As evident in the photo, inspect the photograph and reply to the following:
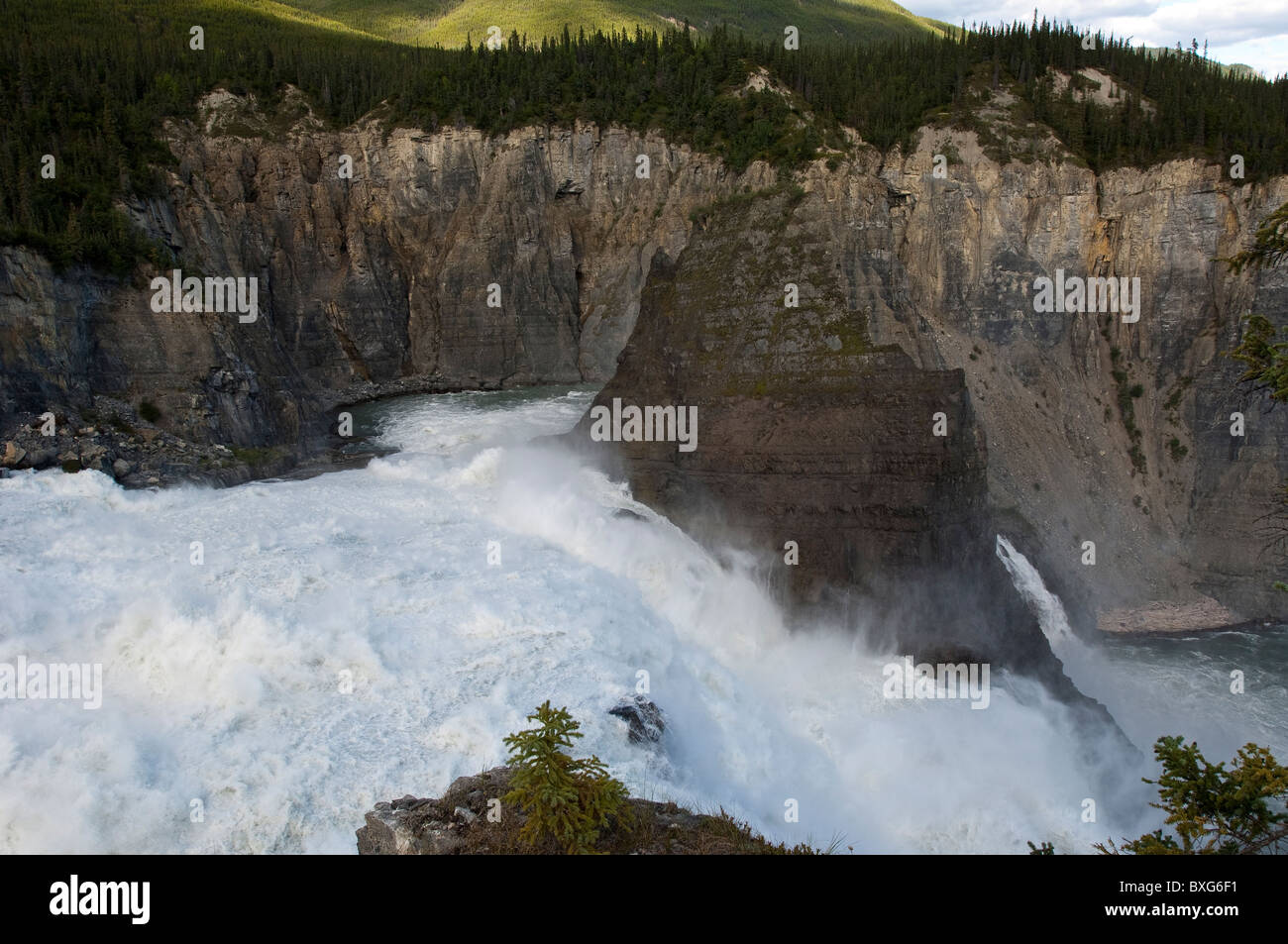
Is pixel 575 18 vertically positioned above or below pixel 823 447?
above

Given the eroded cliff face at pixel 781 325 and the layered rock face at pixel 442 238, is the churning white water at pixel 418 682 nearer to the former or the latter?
the eroded cliff face at pixel 781 325

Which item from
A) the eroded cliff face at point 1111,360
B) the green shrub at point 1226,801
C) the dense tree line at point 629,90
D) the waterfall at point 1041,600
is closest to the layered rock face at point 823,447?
the waterfall at point 1041,600

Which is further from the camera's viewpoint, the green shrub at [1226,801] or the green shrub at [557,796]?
the green shrub at [557,796]

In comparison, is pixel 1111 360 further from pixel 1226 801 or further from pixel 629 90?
pixel 1226 801

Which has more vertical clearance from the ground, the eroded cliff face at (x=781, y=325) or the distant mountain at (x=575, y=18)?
the distant mountain at (x=575, y=18)

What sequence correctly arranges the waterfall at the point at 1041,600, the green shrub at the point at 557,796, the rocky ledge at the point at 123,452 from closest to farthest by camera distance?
the green shrub at the point at 557,796 < the rocky ledge at the point at 123,452 < the waterfall at the point at 1041,600

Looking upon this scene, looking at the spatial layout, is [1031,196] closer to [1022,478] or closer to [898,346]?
[1022,478]

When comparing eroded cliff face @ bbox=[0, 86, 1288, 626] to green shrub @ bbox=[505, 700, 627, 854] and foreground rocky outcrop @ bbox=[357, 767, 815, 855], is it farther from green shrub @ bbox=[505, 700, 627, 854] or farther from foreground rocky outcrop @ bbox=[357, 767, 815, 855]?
green shrub @ bbox=[505, 700, 627, 854]

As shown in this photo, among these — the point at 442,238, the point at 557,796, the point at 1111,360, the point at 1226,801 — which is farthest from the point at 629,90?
the point at 1226,801
